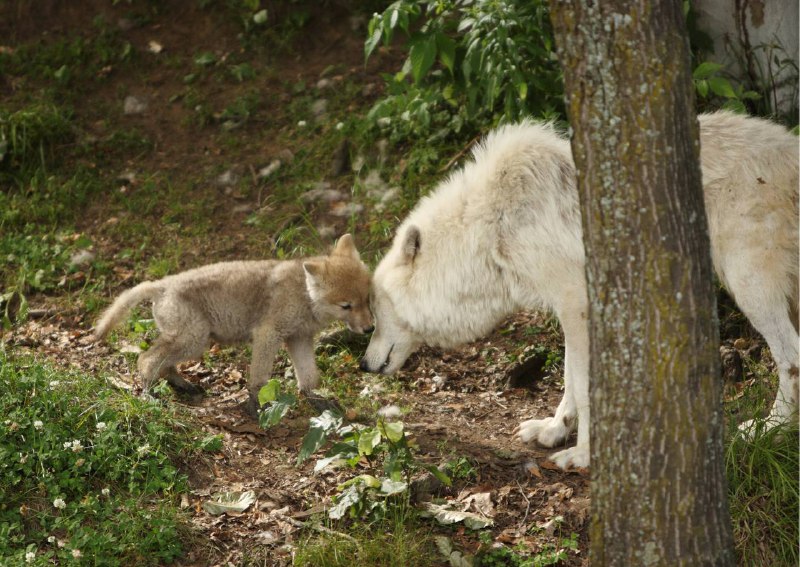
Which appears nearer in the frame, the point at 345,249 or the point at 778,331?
the point at 778,331

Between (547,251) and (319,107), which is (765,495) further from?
(319,107)

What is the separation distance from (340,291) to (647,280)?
2.69 meters

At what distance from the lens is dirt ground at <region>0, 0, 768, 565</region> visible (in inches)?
174

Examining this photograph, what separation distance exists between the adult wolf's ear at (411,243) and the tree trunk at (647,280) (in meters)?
2.16

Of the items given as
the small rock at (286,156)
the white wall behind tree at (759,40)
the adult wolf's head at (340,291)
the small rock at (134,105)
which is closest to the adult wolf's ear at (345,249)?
the adult wolf's head at (340,291)

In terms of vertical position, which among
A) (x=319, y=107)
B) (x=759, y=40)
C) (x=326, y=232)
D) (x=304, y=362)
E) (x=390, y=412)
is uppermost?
(x=759, y=40)

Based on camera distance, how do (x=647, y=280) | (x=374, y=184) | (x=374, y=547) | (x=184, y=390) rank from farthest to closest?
(x=374, y=184), (x=184, y=390), (x=374, y=547), (x=647, y=280)

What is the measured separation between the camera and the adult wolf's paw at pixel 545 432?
518 cm

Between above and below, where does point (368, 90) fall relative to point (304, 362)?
above

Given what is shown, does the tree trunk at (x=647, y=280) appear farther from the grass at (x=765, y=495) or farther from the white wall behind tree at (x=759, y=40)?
the white wall behind tree at (x=759, y=40)

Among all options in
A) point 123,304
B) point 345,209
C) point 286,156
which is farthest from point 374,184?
point 123,304

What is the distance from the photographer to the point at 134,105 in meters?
9.25

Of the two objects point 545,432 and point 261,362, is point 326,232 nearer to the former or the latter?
point 261,362

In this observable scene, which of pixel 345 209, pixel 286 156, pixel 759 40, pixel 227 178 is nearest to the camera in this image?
pixel 759 40
